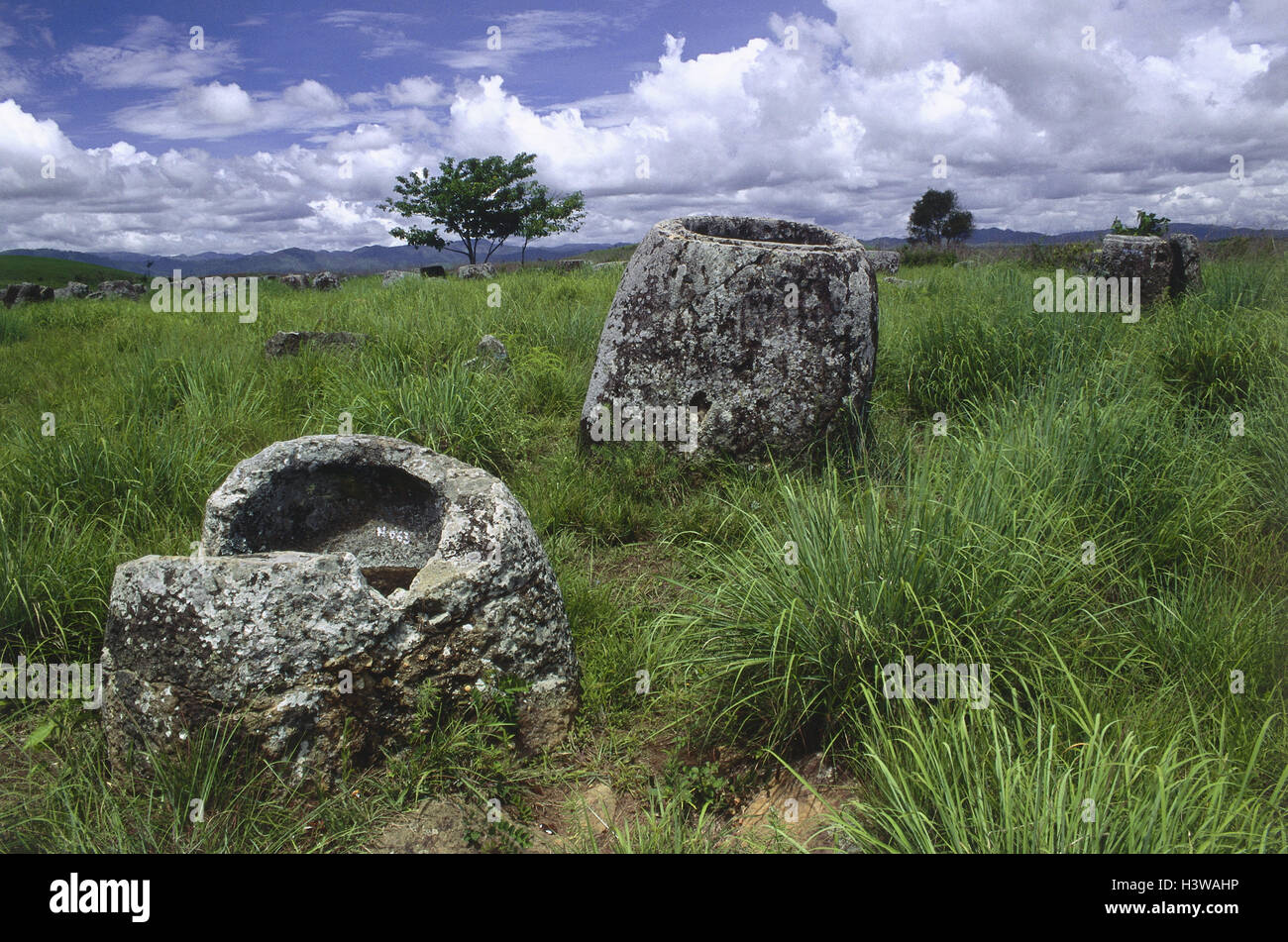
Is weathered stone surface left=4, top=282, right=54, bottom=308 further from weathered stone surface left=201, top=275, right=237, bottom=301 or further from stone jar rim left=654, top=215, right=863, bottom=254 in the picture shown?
stone jar rim left=654, top=215, right=863, bottom=254

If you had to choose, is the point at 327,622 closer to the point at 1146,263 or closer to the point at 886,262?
the point at 1146,263

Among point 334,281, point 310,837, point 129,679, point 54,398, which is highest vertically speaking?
point 334,281

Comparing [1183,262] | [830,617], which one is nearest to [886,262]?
[1183,262]

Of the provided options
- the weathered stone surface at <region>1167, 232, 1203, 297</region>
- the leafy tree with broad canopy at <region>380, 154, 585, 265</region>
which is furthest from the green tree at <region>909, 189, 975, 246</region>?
the weathered stone surface at <region>1167, 232, 1203, 297</region>

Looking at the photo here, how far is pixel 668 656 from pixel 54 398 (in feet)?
17.7

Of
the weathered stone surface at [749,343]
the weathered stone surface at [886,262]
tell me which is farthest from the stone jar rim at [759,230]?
the weathered stone surface at [886,262]

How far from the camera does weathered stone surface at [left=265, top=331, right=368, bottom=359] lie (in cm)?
614

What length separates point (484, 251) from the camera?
35.9 m

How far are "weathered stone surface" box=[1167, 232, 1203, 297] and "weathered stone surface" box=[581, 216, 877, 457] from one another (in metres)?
5.92

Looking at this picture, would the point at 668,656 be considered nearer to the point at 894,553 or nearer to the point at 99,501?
the point at 894,553

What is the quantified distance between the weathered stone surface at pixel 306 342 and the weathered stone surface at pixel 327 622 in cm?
352

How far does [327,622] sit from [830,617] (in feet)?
5.10

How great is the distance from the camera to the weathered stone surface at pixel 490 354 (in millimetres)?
5852
